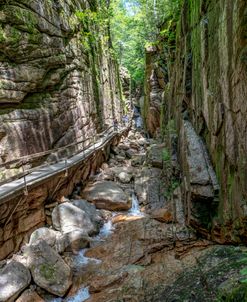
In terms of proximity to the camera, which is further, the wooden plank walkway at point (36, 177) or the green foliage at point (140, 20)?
the green foliage at point (140, 20)

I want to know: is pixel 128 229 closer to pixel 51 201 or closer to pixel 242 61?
pixel 51 201

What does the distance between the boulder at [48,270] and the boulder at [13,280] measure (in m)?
0.22

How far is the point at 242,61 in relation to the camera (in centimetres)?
483

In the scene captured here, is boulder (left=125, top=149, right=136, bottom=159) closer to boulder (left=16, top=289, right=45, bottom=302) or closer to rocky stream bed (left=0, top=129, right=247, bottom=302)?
rocky stream bed (left=0, top=129, right=247, bottom=302)

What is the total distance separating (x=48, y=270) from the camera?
6.67 m

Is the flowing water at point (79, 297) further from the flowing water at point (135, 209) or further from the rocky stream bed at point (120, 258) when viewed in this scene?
the flowing water at point (135, 209)

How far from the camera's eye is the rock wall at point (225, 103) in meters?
5.06

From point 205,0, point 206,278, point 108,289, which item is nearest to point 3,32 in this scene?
point 205,0

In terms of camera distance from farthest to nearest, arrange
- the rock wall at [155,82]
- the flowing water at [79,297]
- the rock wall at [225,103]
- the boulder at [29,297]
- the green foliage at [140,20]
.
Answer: the green foliage at [140,20] → the rock wall at [155,82] → the flowing water at [79,297] → the boulder at [29,297] → the rock wall at [225,103]

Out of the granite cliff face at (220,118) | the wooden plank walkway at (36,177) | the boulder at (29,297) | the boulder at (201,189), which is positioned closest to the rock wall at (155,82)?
the wooden plank walkway at (36,177)

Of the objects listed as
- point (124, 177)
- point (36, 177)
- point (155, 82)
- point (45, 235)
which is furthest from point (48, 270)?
point (155, 82)

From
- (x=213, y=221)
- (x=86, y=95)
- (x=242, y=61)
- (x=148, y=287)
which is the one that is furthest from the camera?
(x=86, y=95)

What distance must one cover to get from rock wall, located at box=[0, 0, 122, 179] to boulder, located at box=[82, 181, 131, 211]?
2.69 m

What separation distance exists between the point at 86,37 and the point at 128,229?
45.9 feet
